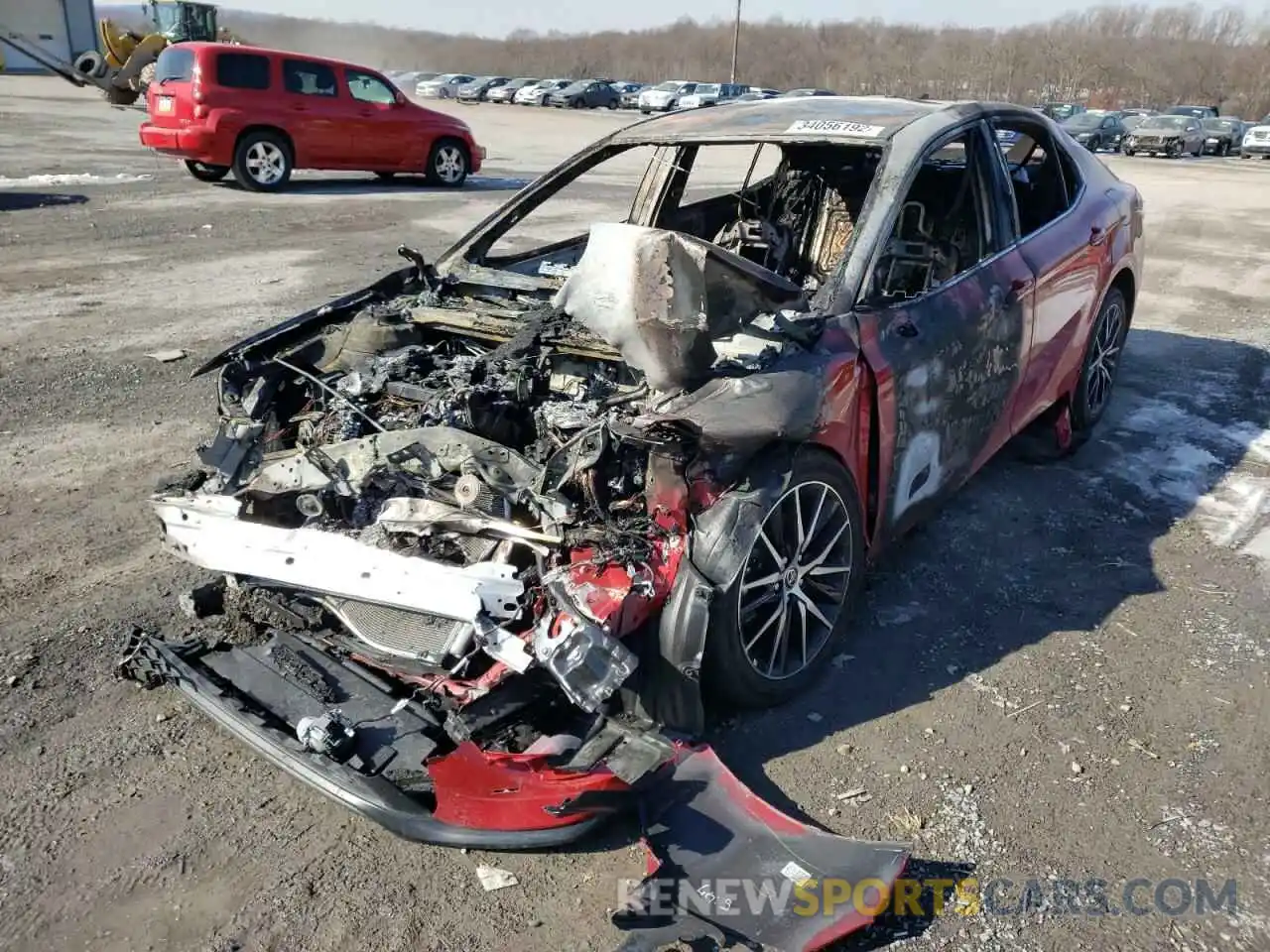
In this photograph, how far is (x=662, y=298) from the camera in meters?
2.71

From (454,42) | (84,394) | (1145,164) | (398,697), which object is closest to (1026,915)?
(398,697)

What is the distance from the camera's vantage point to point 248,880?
8.09 ft

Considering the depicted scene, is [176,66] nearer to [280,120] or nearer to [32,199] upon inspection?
[280,120]

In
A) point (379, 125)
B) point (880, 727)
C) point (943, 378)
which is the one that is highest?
point (943, 378)

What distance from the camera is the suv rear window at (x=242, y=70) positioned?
13.0 meters

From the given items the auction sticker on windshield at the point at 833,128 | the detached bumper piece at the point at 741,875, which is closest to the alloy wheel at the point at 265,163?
the auction sticker on windshield at the point at 833,128

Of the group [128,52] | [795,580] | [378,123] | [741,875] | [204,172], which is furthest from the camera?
[128,52]

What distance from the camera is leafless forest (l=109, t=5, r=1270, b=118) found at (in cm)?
6288

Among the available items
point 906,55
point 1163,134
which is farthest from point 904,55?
point 1163,134

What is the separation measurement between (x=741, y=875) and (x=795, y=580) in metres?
0.96

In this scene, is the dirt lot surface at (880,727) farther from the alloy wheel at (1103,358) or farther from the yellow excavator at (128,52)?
the yellow excavator at (128,52)

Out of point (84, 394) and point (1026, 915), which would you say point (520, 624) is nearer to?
point (1026, 915)

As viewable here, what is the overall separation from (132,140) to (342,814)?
68.0ft

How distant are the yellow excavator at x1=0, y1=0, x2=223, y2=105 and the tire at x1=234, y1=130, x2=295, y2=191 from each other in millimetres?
13381
